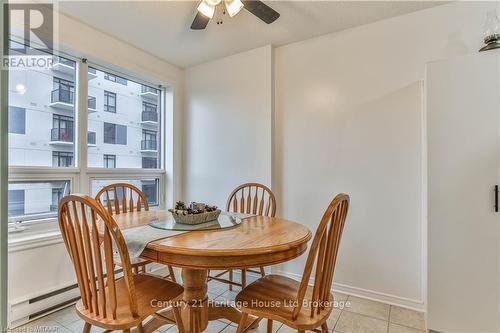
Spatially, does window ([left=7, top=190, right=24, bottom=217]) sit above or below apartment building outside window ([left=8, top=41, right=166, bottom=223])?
Answer: below

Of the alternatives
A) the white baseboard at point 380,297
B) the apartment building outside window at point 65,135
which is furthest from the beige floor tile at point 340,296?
the apartment building outside window at point 65,135

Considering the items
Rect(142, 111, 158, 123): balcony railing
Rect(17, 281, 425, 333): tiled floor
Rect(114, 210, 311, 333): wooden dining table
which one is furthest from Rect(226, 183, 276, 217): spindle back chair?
Rect(142, 111, 158, 123): balcony railing

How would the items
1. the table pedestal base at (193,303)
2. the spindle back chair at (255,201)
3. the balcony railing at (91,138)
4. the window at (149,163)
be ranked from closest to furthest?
the table pedestal base at (193,303) < the spindle back chair at (255,201) < the balcony railing at (91,138) < the window at (149,163)

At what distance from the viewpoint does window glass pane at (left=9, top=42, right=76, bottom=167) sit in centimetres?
205

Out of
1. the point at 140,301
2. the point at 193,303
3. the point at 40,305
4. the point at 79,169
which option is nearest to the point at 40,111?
the point at 79,169

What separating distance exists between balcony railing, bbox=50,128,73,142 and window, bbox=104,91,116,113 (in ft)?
1.56

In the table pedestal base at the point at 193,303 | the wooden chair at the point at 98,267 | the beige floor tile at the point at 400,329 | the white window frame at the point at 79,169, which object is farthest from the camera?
the white window frame at the point at 79,169

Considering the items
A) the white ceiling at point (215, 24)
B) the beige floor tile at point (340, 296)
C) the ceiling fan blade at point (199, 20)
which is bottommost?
the beige floor tile at point (340, 296)

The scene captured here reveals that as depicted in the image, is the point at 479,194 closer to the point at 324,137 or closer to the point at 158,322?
the point at 324,137

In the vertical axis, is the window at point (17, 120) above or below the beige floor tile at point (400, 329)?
above

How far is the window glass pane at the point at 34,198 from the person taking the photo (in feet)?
6.64

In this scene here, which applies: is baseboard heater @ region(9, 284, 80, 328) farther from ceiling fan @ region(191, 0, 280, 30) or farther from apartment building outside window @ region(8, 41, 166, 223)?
ceiling fan @ region(191, 0, 280, 30)

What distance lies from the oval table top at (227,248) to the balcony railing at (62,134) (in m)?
1.74

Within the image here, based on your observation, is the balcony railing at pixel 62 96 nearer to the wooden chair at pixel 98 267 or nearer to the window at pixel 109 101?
the window at pixel 109 101
